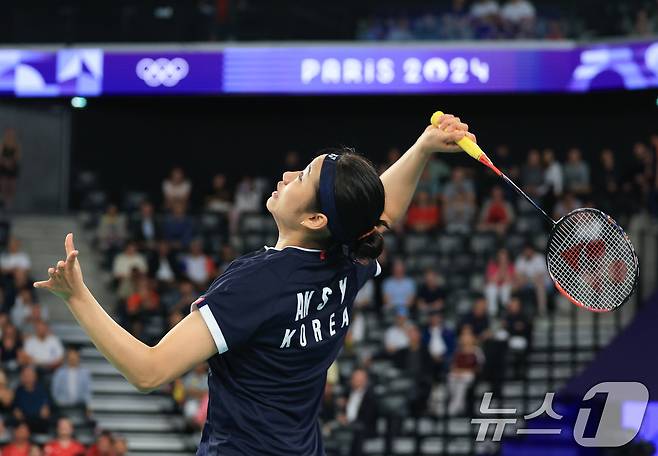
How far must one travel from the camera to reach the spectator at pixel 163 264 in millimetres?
15664

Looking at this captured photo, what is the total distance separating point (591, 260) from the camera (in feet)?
15.1

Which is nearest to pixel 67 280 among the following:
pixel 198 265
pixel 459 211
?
pixel 198 265

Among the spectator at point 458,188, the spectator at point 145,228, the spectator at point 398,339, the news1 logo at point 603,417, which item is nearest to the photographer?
the news1 logo at point 603,417

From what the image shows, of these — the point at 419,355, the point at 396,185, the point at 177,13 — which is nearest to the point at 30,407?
the point at 419,355

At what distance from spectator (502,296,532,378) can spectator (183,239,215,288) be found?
392 cm

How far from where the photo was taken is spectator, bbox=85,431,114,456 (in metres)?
12.4

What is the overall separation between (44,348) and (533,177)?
6661 millimetres

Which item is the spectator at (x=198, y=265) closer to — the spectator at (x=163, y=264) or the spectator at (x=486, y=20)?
the spectator at (x=163, y=264)

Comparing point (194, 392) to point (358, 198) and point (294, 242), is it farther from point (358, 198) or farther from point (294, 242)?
point (358, 198)

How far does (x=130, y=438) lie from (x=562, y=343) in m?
4.96

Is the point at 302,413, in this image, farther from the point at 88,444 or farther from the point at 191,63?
the point at 191,63

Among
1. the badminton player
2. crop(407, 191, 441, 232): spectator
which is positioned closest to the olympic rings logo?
crop(407, 191, 441, 232): spectator

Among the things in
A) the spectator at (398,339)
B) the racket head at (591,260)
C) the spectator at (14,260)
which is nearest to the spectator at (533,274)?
the spectator at (398,339)

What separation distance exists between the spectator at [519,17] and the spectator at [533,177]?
185cm
